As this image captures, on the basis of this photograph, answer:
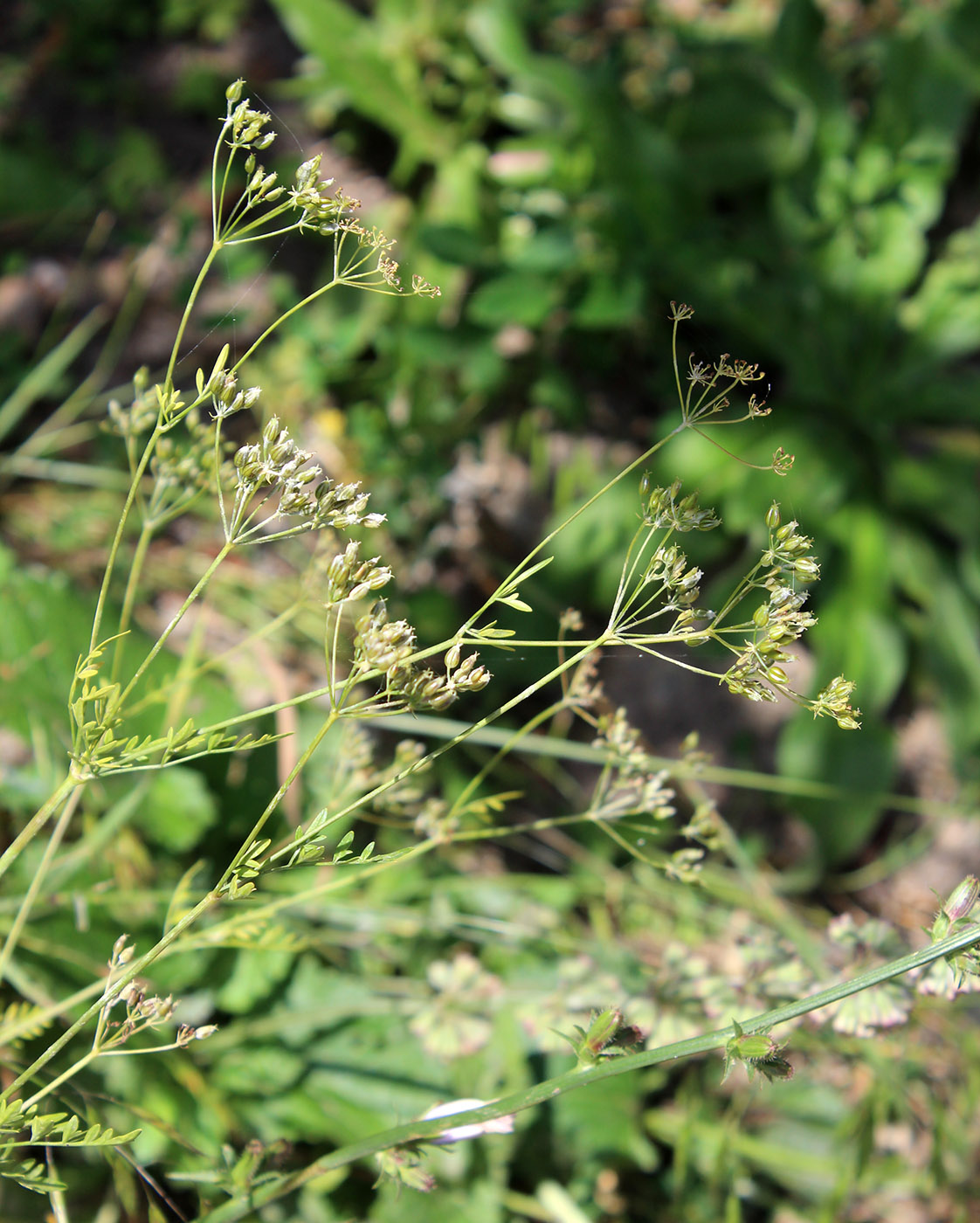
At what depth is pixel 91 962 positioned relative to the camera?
1470 mm

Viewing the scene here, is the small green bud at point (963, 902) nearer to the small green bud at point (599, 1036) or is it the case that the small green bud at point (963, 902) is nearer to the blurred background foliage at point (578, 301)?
the small green bud at point (599, 1036)

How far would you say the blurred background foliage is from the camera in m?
2.37

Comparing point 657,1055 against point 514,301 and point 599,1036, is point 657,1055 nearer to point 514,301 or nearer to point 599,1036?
point 599,1036

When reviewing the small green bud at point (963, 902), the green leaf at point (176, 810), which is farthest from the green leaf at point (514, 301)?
the small green bud at point (963, 902)

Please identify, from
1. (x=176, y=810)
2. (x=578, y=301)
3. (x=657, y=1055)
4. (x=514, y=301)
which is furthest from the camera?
(x=578, y=301)

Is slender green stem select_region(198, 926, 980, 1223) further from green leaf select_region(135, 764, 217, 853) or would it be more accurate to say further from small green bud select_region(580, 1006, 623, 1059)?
green leaf select_region(135, 764, 217, 853)

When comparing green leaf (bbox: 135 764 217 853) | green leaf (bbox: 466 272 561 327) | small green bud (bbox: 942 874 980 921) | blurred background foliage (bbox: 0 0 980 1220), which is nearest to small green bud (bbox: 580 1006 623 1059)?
small green bud (bbox: 942 874 980 921)

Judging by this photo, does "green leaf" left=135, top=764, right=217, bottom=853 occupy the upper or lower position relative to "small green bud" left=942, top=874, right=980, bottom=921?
lower

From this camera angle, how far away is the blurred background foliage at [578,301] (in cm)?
237

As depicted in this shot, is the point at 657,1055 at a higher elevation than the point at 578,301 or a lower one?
higher

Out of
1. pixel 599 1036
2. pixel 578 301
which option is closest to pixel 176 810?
pixel 599 1036

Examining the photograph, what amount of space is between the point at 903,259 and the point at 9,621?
253cm

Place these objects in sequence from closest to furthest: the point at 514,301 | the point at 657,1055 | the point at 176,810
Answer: the point at 657,1055 < the point at 176,810 < the point at 514,301

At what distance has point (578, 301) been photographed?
2.40 metres
